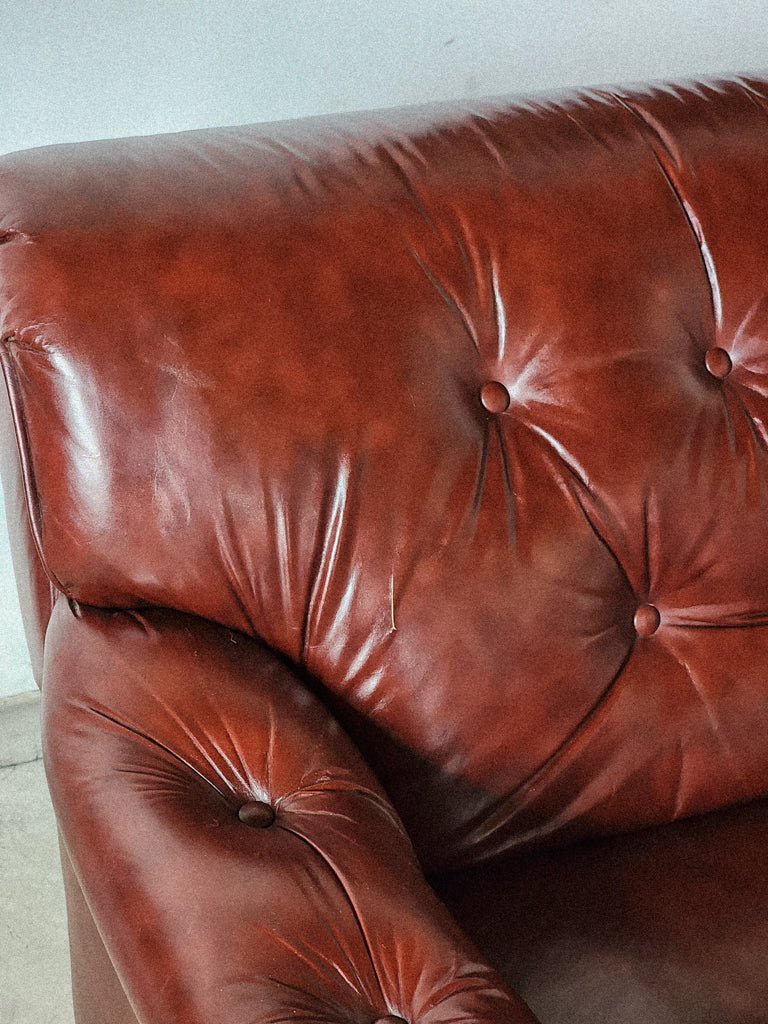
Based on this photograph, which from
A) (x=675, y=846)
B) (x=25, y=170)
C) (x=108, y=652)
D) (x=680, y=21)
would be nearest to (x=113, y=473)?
(x=108, y=652)

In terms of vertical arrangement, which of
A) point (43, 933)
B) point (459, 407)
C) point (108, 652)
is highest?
point (459, 407)

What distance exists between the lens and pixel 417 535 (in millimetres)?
763

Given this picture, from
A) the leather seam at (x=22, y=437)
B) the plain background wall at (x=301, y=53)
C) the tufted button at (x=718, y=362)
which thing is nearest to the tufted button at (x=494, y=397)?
the tufted button at (x=718, y=362)

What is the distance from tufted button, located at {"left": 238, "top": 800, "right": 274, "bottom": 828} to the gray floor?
618mm

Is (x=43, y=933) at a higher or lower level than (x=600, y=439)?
lower

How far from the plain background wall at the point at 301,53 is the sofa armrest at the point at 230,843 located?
595 millimetres

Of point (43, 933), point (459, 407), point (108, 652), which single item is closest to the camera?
point (108, 652)

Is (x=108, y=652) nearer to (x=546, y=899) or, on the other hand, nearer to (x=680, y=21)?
(x=546, y=899)

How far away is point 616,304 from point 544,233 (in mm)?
80

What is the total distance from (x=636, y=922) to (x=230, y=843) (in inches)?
12.6

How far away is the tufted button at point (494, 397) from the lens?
0.81 meters

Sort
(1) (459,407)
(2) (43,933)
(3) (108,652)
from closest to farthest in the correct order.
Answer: (3) (108,652) → (1) (459,407) → (2) (43,933)

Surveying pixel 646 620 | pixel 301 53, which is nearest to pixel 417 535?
pixel 646 620

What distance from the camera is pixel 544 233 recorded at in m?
0.82
